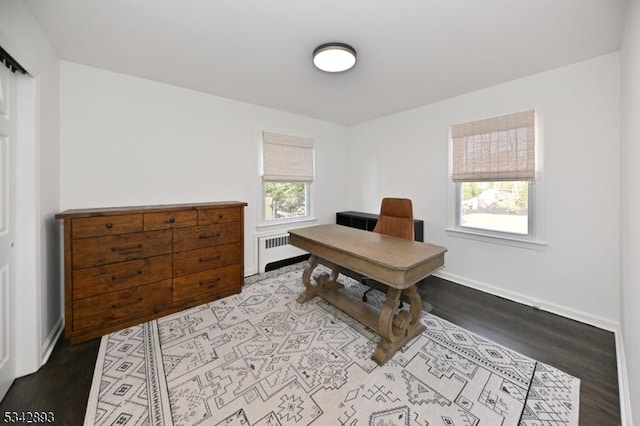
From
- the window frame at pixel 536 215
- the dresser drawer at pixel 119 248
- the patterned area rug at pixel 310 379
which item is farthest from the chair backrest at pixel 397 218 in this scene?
the dresser drawer at pixel 119 248

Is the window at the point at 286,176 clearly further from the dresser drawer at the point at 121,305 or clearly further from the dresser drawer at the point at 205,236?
the dresser drawer at the point at 121,305

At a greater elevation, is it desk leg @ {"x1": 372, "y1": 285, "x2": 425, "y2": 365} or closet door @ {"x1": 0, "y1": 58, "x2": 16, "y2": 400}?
closet door @ {"x1": 0, "y1": 58, "x2": 16, "y2": 400}

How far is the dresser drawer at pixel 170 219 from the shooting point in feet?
7.52

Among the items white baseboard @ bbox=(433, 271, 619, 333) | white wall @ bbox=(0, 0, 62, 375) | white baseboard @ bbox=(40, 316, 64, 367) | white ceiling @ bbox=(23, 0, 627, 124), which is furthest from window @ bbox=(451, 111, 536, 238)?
white baseboard @ bbox=(40, 316, 64, 367)

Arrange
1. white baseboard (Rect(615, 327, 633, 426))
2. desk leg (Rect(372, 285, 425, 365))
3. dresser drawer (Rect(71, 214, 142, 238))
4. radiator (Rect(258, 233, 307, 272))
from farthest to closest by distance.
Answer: radiator (Rect(258, 233, 307, 272)) < dresser drawer (Rect(71, 214, 142, 238)) < desk leg (Rect(372, 285, 425, 365)) < white baseboard (Rect(615, 327, 633, 426))

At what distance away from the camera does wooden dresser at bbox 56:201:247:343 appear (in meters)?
1.99

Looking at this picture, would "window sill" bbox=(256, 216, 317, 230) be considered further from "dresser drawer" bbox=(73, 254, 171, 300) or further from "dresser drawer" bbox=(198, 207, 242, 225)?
"dresser drawer" bbox=(73, 254, 171, 300)

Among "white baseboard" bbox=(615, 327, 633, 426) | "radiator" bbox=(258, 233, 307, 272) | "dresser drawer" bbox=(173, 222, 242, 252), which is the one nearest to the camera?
"white baseboard" bbox=(615, 327, 633, 426)

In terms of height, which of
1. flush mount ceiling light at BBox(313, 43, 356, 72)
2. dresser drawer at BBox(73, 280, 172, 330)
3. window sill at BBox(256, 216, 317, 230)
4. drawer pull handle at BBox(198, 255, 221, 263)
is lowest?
dresser drawer at BBox(73, 280, 172, 330)

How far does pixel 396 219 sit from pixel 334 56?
1.75 meters

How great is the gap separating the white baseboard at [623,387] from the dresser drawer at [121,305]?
3.32m

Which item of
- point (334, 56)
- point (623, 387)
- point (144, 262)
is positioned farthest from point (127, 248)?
point (623, 387)

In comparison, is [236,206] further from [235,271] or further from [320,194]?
[320,194]

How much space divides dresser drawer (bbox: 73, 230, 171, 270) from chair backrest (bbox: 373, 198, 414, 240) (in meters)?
2.33
